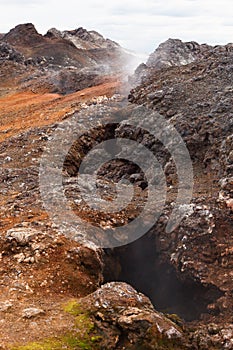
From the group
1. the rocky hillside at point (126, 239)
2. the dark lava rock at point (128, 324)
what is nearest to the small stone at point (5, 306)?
the rocky hillside at point (126, 239)

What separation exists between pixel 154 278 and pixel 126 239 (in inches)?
54.9

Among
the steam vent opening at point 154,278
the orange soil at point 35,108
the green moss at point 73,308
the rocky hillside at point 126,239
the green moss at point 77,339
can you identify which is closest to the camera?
the green moss at point 77,339

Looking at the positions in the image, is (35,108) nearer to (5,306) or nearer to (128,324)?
(5,306)

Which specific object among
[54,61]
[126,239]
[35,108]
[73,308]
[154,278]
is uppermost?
[54,61]

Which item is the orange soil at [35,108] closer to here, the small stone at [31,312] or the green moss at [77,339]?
the small stone at [31,312]

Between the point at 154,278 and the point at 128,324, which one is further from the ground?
the point at 128,324

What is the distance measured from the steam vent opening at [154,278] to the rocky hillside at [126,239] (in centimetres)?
3

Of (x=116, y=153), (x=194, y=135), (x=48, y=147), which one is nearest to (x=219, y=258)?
(x=194, y=135)

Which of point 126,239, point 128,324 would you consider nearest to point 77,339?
point 128,324

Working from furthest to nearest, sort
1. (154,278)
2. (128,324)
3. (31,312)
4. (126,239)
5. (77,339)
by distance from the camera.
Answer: (154,278)
(126,239)
(31,312)
(128,324)
(77,339)

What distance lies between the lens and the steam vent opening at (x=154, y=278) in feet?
41.9

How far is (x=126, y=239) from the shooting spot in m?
13.6

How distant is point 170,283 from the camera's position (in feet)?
44.2

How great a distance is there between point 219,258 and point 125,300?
3503 mm
